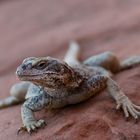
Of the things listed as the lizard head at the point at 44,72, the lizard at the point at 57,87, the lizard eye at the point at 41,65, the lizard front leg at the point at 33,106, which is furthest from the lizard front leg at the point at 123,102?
the lizard eye at the point at 41,65

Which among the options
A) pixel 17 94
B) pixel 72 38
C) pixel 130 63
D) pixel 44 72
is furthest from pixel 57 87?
pixel 72 38

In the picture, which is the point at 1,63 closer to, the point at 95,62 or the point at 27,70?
the point at 95,62

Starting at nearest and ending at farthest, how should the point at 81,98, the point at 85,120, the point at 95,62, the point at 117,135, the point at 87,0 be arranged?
the point at 117,135, the point at 85,120, the point at 81,98, the point at 95,62, the point at 87,0

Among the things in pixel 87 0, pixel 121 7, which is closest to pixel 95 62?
pixel 121 7

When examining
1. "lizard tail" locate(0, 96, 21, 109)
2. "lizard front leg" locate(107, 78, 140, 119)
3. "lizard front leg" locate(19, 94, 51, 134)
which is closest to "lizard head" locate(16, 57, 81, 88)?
"lizard front leg" locate(19, 94, 51, 134)

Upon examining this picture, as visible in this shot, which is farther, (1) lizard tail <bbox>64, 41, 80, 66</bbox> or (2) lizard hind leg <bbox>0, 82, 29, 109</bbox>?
(1) lizard tail <bbox>64, 41, 80, 66</bbox>

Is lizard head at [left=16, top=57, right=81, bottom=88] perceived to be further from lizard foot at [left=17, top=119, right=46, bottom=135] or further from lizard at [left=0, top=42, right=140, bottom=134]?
lizard foot at [left=17, top=119, right=46, bottom=135]
